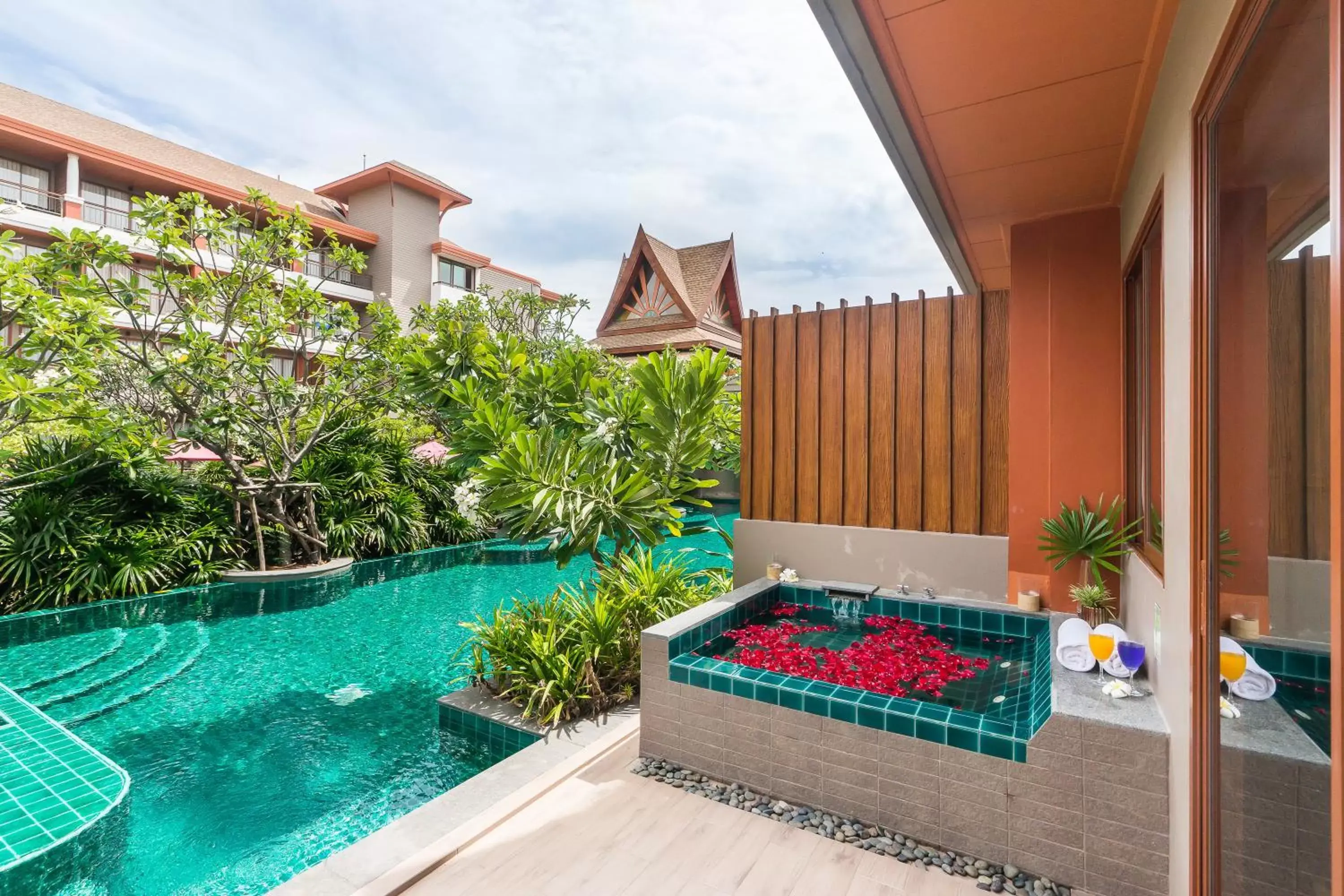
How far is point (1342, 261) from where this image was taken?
952 millimetres

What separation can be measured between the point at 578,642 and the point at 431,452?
816cm

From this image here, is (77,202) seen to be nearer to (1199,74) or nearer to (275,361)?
(275,361)

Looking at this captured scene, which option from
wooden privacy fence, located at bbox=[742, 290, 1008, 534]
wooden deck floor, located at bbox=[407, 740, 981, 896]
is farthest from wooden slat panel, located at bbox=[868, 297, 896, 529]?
wooden deck floor, located at bbox=[407, 740, 981, 896]

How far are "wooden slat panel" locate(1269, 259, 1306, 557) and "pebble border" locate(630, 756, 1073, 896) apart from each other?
174 cm

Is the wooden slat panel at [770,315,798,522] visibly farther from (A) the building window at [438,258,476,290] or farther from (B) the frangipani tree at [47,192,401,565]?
(A) the building window at [438,258,476,290]

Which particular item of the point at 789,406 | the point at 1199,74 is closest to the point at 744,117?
the point at 789,406

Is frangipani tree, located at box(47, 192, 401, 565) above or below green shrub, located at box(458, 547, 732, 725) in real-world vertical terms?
above

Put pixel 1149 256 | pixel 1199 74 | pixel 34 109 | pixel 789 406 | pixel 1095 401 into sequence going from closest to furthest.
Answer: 1. pixel 1199 74
2. pixel 1149 256
3. pixel 1095 401
4. pixel 789 406
5. pixel 34 109

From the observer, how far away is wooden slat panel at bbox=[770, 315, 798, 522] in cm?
532

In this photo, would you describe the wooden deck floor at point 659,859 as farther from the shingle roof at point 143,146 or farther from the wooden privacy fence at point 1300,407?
the shingle roof at point 143,146

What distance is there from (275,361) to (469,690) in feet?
56.7

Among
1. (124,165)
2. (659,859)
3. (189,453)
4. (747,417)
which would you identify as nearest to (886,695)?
(659,859)

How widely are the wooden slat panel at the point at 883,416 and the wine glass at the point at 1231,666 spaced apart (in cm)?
326

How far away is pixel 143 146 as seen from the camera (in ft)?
56.7
